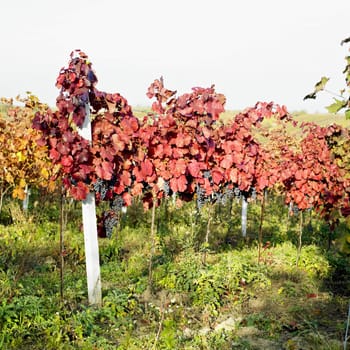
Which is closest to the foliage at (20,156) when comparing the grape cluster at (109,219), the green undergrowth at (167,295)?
the green undergrowth at (167,295)

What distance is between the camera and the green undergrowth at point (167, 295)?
12.3ft

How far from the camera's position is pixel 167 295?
4.90m

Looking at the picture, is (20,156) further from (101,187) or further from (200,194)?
(200,194)

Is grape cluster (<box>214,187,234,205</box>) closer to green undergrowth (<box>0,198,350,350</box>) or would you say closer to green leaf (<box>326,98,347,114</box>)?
green undergrowth (<box>0,198,350,350</box>)

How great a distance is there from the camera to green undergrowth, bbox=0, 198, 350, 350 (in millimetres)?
3750

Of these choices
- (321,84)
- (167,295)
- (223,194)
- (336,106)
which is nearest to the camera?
(336,106)

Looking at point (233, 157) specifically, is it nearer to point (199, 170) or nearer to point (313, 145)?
point (199, 170)

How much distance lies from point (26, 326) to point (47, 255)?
2697mm

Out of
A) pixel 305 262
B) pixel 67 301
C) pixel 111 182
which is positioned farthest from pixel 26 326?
pixel 305 262

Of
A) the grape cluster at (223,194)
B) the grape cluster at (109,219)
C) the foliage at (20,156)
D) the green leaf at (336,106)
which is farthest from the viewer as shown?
the foliage at (20,156)

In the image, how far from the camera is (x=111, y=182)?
14.4 ft

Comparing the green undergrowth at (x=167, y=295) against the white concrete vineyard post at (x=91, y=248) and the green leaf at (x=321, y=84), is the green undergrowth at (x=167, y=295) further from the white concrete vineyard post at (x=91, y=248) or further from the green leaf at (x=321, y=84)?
the green leaf at (x=321, y=84)

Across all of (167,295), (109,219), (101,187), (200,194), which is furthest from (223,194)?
(101,187)

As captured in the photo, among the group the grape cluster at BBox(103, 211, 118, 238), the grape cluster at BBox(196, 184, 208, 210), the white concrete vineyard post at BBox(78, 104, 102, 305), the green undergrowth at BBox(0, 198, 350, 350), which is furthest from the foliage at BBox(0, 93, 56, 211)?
the grape cluster at BBox(196, 184, 208, 210)
